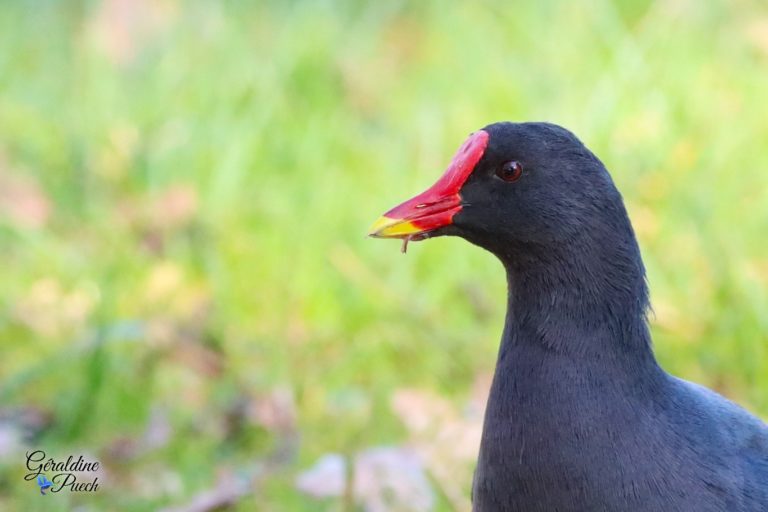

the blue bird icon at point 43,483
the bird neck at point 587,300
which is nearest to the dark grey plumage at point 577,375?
the bird neck at point 587,300

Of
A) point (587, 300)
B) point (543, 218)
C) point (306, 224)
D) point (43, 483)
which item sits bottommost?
point (43, 483)

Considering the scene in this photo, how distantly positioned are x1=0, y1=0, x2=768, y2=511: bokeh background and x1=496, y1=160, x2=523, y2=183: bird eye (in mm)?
878

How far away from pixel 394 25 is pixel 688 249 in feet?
7.76

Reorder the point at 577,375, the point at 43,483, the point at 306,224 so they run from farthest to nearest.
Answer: the point at 306,224
the point at 43,483
the point at 577,375

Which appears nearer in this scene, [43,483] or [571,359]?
[571,359]

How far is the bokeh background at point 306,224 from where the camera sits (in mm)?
3148

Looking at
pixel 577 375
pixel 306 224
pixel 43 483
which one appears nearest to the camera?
pixel 577 375

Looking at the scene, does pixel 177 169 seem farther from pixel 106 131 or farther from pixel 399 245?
pixel 399 245

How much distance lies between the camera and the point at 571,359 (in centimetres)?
206

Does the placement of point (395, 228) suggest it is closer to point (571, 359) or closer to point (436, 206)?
point (436, 206)

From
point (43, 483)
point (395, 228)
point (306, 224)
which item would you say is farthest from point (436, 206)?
point (306, 224)

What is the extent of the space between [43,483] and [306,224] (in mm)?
1626

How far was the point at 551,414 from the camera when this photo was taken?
2.04 metres

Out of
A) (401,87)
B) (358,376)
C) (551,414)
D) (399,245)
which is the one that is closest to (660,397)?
(551,414)
